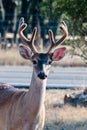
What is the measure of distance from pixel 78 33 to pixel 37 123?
5.01 m

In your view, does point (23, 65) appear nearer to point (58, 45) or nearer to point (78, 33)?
point (78, 33)

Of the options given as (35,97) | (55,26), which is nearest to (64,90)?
Answer: (35,97)

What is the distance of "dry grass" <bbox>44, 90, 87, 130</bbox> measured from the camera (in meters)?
12.1

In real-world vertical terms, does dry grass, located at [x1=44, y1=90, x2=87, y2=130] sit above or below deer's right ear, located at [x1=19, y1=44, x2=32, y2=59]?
below

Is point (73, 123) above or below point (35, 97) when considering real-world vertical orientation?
below

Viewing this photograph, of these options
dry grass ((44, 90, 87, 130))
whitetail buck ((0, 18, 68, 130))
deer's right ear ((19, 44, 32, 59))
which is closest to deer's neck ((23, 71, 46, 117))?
whitetail buck ((0, 18, 68, 130))

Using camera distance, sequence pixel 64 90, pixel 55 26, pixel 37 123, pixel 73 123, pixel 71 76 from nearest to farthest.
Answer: pixel 37 123 < pixel 73 123 < pixel 64 90 < pixel 71 76 < pixel 55 26

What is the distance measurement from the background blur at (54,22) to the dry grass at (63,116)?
1205 mm

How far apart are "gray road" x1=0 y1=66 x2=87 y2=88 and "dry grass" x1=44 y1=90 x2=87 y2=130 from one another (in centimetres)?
268

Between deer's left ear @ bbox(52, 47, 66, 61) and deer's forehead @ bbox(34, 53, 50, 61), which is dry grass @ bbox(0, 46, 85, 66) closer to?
deer's left ear @ bbox(52, 47, 66, 61)

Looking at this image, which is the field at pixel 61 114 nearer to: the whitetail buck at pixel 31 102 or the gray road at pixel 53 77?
the gray road at pixel 53 77

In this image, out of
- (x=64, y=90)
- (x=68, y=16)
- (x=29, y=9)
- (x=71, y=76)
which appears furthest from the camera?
(x=29, y=9)

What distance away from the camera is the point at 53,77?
20.3 metres

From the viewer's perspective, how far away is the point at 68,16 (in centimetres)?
1416
